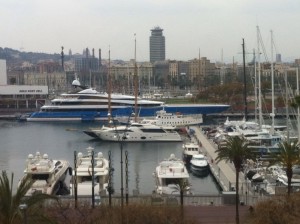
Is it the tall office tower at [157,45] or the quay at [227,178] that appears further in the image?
the tall office tower at [157,45]

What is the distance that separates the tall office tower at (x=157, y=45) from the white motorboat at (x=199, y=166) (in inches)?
5469

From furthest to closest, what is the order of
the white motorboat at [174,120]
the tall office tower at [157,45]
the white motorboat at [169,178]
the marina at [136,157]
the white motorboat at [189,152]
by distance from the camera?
1. the tall office tower at [157,45]
2. the white motorboat at [174,120]
3. the white motorboat at [189,152]
4. the white motorboat at [169,178]
5. the marina at [136,157]

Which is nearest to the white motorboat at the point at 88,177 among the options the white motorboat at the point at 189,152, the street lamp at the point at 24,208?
the white motorboat at the point at 189,152

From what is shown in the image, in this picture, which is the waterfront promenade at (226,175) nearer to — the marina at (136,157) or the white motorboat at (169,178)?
the marina at (136,157)

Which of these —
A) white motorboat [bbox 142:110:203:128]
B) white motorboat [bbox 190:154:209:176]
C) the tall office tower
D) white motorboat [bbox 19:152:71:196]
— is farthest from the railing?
the tall office tower

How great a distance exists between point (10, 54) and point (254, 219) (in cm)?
17904

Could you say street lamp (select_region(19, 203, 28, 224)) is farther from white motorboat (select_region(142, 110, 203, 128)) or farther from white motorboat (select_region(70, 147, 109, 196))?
white motorboat (select_region(142, 110, 203, 128))

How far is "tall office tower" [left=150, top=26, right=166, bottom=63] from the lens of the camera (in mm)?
159625

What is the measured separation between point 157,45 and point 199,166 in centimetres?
14100

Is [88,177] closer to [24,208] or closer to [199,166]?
[199,166]

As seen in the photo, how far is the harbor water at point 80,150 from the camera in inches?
736

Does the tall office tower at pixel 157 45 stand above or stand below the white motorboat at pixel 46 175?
above

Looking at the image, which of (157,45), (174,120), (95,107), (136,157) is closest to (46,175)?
(136,157)

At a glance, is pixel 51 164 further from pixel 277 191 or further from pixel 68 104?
pixel 68 104
